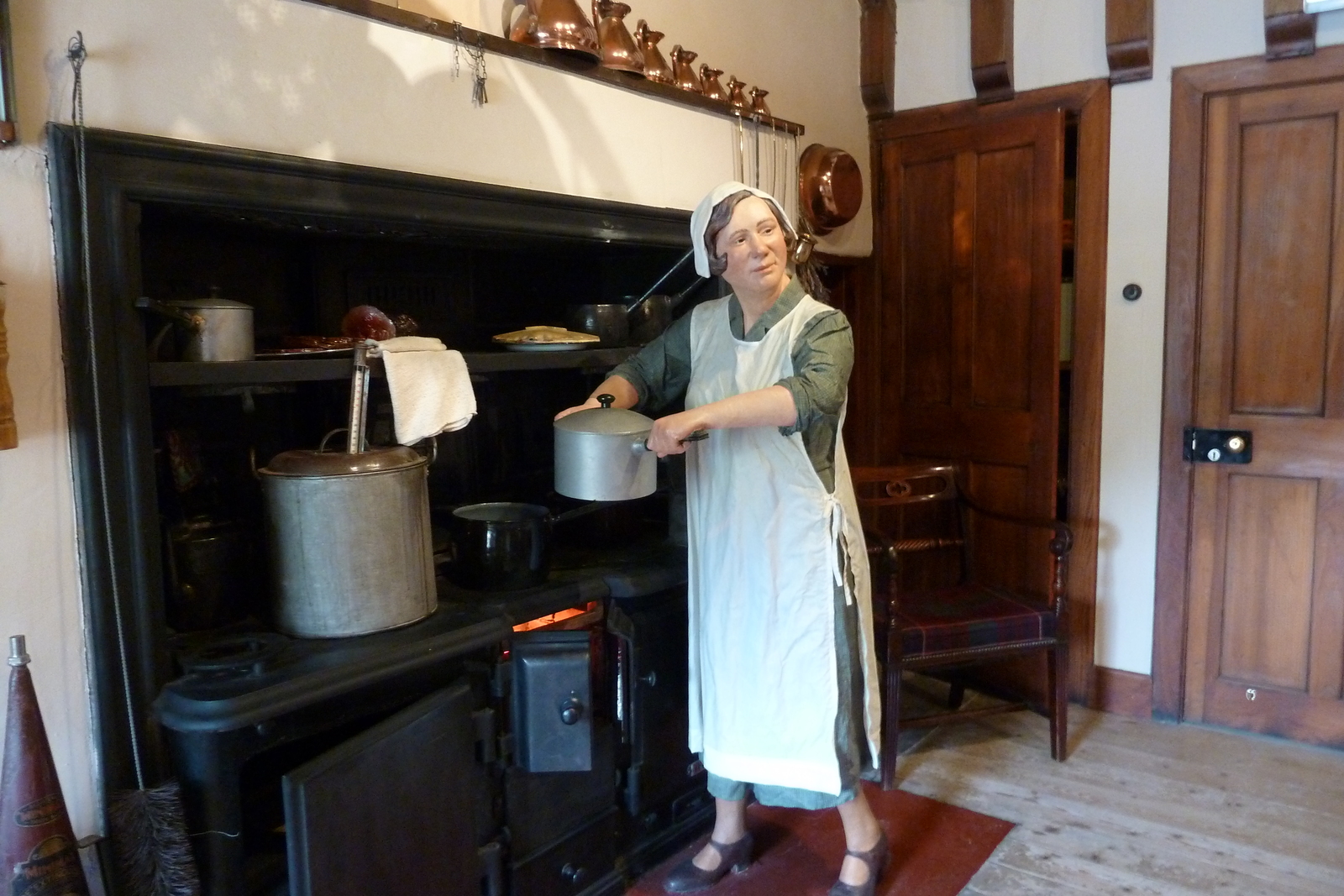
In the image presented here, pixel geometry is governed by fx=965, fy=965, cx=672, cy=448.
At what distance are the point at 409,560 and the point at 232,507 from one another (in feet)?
1.31

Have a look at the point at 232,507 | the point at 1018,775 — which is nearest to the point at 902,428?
the point at 1018,775

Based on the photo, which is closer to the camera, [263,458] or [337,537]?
[337,537]

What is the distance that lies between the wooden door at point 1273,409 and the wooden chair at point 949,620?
0.47 m

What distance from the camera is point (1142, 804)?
2.27 m

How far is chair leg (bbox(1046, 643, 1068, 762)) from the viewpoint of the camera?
2.45 meters

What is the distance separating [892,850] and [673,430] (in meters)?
1.16

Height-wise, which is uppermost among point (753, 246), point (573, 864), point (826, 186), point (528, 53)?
point (528, 53)

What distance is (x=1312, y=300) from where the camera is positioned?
2.43 metres

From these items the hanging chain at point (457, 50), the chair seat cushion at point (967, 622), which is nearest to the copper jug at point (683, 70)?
the hanging chain at point (457, 50)

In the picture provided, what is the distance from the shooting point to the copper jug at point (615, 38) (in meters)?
1.95

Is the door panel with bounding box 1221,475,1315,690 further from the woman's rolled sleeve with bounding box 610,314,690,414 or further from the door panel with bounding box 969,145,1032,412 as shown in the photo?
the woman's rolled sleeve with bounding box 610,314,690,414

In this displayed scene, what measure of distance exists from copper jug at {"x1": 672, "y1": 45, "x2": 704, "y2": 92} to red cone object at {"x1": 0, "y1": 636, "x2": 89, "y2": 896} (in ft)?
5.53

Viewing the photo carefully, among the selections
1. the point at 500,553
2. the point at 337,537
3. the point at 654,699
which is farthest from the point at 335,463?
the point at 654,699

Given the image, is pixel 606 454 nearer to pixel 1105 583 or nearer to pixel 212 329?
pixel 212 329
